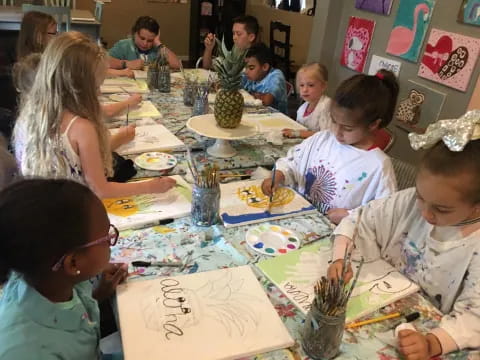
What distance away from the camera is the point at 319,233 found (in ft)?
3.95

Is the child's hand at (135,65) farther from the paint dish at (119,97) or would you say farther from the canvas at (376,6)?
the canvas at (376,6)

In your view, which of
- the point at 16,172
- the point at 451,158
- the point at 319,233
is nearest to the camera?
the point at 451,158

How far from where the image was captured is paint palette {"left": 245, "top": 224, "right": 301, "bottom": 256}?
111 centimetres

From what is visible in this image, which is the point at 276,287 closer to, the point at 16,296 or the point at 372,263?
the point at 372,263

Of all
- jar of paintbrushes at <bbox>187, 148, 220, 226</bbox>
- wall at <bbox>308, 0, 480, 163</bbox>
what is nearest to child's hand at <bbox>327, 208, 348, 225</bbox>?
jar of paintbrushes at <bbox>187, 148, 220, 226</bbox>

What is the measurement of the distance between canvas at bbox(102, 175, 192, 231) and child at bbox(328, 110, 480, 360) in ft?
1.65

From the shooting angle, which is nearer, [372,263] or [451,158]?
[451,158]

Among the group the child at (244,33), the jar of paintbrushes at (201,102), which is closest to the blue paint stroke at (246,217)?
the jar of paintbrushes at (201,102)

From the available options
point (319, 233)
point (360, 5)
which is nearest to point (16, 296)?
point (319, 233)

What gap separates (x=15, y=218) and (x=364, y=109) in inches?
43.5

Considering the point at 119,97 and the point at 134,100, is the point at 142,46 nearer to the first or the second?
the point at 119,97

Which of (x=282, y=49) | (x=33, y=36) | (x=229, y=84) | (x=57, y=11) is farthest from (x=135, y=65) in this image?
(x=282, y=49)

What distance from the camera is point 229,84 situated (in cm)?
165

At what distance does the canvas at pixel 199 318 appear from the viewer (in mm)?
771
